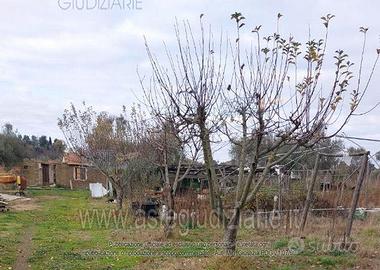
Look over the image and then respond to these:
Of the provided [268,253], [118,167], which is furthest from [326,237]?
[118,167]

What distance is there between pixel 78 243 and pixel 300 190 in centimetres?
823

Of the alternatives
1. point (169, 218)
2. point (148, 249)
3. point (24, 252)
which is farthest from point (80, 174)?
point (148, 249)

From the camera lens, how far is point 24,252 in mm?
9758

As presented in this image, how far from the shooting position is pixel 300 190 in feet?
52.4

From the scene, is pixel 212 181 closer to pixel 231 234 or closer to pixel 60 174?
pixel 231 234

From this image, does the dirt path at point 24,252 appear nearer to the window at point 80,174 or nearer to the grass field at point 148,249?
the grass field at point 148,249

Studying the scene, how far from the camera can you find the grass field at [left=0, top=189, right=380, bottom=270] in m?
7.48

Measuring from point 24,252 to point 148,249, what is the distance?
2.63m

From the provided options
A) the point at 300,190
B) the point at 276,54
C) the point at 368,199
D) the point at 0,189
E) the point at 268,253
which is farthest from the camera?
the point at 0,189

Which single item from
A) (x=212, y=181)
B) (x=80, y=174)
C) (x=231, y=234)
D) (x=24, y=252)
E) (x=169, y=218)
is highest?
(x=212, y=181)

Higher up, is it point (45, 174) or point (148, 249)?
point (45, 174)

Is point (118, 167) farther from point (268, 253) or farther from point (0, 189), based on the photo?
point (0, 189)

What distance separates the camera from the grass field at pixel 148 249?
295 inches

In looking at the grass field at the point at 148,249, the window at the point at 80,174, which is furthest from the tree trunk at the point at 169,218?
the window at the point at 80,174
